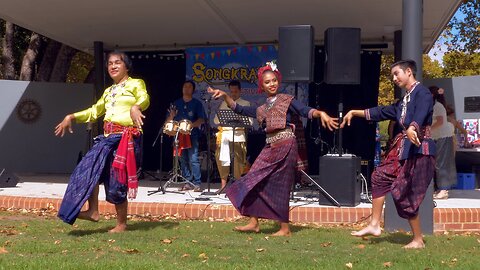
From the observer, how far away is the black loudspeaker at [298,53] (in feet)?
24.9

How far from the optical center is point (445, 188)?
28.3 ft

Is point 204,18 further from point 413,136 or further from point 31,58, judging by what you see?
point 31,58

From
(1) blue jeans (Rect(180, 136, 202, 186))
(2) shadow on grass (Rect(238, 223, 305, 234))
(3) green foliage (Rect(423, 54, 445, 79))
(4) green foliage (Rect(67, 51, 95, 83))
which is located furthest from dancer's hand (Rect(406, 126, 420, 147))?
(3) green foliage (Rect(423, 54, 445, 79))

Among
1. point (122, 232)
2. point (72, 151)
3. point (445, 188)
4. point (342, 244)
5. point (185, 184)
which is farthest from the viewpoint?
point (72, 151)

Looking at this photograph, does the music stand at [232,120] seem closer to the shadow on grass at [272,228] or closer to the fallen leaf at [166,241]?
the shadow on grass at [272,228]

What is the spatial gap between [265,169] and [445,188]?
3.52 meters

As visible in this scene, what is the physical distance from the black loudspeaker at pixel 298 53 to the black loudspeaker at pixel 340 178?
97 cm

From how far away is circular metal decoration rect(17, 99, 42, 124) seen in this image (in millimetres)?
14141

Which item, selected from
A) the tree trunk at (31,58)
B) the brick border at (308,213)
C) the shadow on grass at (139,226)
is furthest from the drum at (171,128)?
the tree trunk at (31,58)

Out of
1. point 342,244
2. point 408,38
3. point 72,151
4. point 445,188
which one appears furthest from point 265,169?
point 72,151

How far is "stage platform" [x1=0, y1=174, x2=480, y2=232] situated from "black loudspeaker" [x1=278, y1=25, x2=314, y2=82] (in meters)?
1.46

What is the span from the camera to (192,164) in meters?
9.58

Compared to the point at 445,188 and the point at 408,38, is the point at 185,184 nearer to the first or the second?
the point at 445,188

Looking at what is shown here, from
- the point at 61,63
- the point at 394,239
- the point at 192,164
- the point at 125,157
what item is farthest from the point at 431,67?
the point at 125,157
